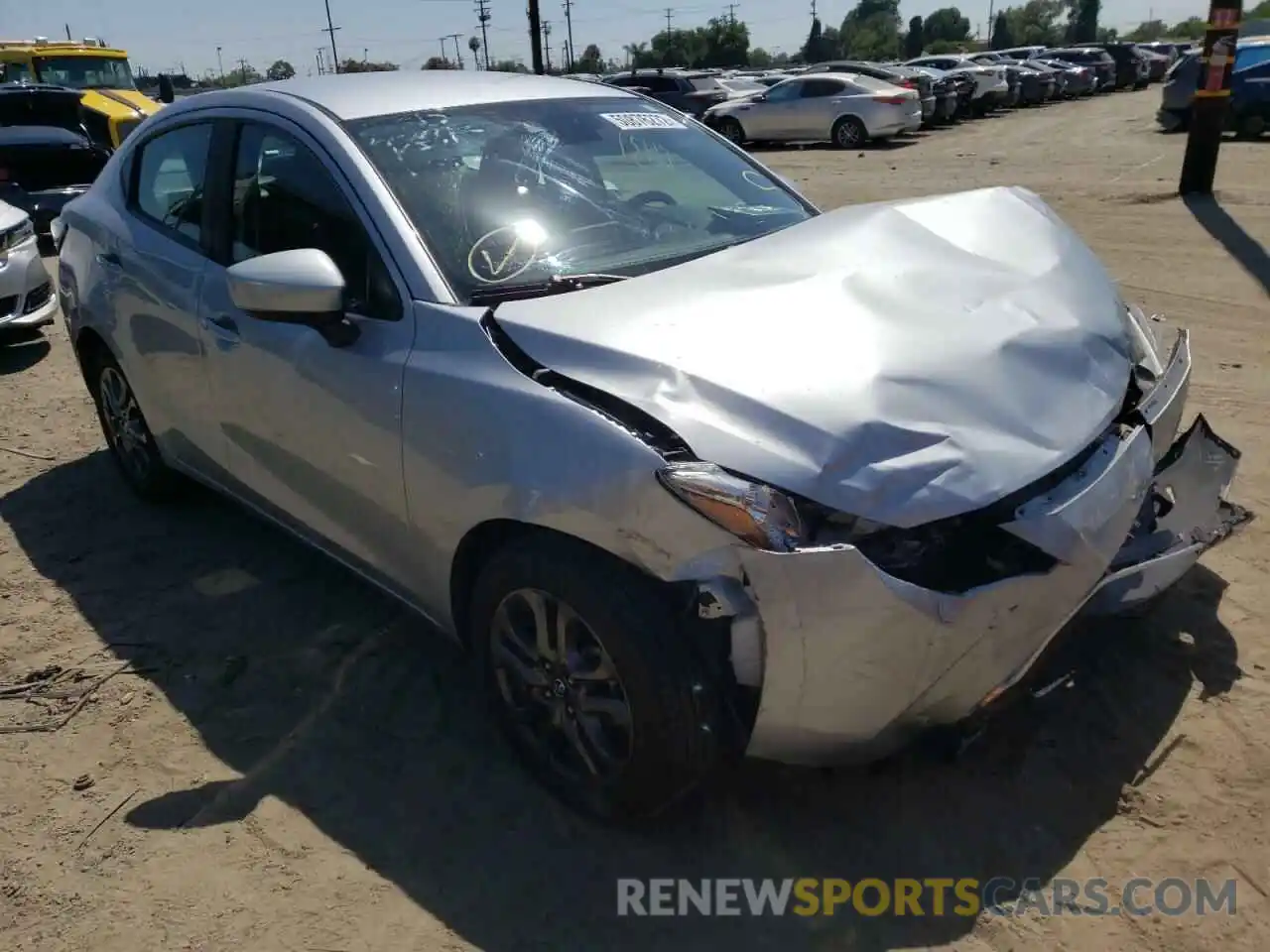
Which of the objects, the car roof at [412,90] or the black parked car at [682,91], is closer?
the car roof at [412,90]

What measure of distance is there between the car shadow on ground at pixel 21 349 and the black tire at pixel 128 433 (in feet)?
9.60

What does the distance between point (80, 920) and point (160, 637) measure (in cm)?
136

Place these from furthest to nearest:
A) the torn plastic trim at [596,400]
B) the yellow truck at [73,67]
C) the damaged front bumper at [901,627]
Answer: the yellow truck at [73,67], the torn plastic trim at [596,400], the damaged front bumper at [901,627]

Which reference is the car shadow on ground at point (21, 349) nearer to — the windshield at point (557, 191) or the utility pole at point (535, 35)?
the windshield at point (557, 191)

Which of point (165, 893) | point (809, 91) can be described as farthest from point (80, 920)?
point (809, 91)

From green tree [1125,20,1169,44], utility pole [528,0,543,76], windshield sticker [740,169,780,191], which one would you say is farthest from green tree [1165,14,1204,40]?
windshield sticker [740,169,780,191]

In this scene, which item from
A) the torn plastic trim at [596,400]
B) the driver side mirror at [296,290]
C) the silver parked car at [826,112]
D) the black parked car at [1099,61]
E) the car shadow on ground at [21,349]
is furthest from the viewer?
the black parked car at [1099,61]

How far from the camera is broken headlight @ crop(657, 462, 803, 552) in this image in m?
2.20

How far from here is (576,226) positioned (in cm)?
322

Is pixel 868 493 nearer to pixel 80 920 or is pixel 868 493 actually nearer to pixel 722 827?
pixel 722 827

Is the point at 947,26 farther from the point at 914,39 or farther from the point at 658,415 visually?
the point at 658,415

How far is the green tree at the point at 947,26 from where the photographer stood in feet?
307

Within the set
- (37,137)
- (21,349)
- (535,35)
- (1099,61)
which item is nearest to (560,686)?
(21,349)

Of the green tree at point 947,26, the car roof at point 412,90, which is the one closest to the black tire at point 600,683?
the car roof at point 412,90
